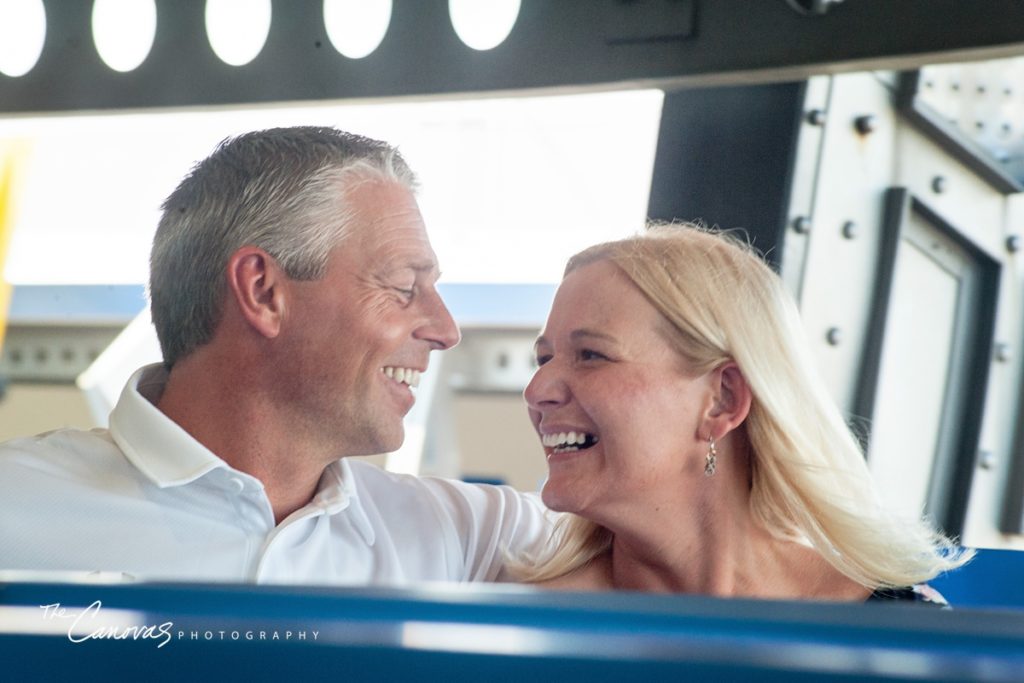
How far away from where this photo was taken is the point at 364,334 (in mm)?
1701

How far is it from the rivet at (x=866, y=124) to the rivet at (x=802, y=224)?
20 centimetres

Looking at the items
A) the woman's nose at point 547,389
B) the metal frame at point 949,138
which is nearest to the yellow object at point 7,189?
the woman's nose at point 547,389

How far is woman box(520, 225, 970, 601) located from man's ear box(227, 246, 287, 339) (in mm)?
353

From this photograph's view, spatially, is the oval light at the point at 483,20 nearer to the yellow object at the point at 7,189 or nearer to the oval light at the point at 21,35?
the oval light at the point at 21,35

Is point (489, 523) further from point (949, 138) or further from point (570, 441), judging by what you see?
point (949, 138)

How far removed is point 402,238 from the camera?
Result: 5.90ft

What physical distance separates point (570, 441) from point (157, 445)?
1.60ft

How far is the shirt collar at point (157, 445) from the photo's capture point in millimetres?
1522

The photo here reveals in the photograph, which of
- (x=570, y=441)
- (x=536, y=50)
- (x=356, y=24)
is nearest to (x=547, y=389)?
(x=570, y=441)

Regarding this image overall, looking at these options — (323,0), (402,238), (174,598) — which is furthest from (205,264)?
(174,598)

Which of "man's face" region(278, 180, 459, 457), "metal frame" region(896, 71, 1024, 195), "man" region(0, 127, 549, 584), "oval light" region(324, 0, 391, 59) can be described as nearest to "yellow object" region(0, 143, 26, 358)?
"oval light" region(324, 0, 391, 59)

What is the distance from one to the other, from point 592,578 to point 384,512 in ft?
0.94

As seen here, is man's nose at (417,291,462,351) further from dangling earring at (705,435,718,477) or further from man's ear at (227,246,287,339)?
dangling earring at (705,435,718,477)

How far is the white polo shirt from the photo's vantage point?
58.5 inches
